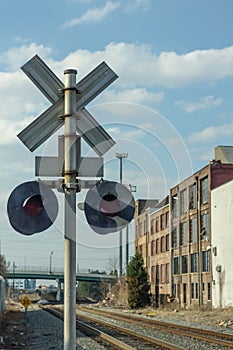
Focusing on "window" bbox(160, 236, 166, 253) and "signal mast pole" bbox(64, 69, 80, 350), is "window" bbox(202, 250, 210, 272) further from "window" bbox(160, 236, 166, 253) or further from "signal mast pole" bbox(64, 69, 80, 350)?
"signal mast pole" bbox(64, 69, 80, 350)

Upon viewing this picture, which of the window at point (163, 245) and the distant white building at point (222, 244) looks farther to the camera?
the window at point (163, 245)

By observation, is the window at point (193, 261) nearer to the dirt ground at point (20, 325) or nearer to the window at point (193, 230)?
the window at point (193, 230)

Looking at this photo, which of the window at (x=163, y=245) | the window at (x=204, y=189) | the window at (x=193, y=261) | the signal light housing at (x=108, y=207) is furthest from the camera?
the window at (x=163, y=245)

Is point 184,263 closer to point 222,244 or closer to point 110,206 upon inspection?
point 222,244

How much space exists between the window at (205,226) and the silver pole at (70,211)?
48450 millimetres

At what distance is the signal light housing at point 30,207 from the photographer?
201 inches

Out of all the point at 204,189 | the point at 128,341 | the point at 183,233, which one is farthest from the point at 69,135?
the point at 183,233

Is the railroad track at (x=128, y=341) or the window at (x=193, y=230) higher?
the window at (x=193, y=230)

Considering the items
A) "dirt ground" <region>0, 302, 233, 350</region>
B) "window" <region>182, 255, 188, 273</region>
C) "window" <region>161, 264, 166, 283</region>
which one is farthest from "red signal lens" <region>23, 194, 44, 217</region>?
"window" <region>161, 264, 166, 283</region>

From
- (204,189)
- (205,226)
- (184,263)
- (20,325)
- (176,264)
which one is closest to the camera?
(20,325)

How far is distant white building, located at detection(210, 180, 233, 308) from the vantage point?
4653 cm

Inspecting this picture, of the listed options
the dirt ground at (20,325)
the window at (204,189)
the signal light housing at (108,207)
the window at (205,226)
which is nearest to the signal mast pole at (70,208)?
the signal light housing at (108,207)

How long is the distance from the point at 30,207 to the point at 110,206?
0.66 metres

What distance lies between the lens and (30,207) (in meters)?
5.13
